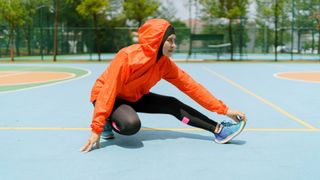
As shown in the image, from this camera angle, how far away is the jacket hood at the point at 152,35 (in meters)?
3.46

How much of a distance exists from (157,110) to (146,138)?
0.32m

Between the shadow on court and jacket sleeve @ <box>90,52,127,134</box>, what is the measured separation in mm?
487

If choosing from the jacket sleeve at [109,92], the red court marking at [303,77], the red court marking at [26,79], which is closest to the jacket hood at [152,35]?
the jacket sleeve at [109,92]

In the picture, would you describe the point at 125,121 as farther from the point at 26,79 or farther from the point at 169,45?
the point at 26,79

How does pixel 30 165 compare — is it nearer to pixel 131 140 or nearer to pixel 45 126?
pixel 131 140

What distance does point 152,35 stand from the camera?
3482 mm

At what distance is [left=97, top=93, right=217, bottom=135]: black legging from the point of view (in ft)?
12.0

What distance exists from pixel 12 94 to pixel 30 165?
4.90 metres

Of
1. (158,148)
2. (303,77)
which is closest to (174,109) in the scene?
(158,148)

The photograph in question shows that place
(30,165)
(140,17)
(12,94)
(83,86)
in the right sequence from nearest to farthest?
(30,165), (12,94), (83,86), (140,17)

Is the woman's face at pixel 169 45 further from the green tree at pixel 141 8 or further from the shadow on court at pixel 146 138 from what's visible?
the green tree at pixel 141 8

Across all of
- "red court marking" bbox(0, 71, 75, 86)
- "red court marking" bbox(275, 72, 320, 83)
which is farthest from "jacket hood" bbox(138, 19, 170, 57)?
"red court marking" bbox(275, 72, 320, 83)

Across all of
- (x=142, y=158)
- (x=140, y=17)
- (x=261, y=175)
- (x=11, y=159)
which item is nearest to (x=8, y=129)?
(x=11, y=159)

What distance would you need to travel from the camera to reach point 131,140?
4.06 metres
